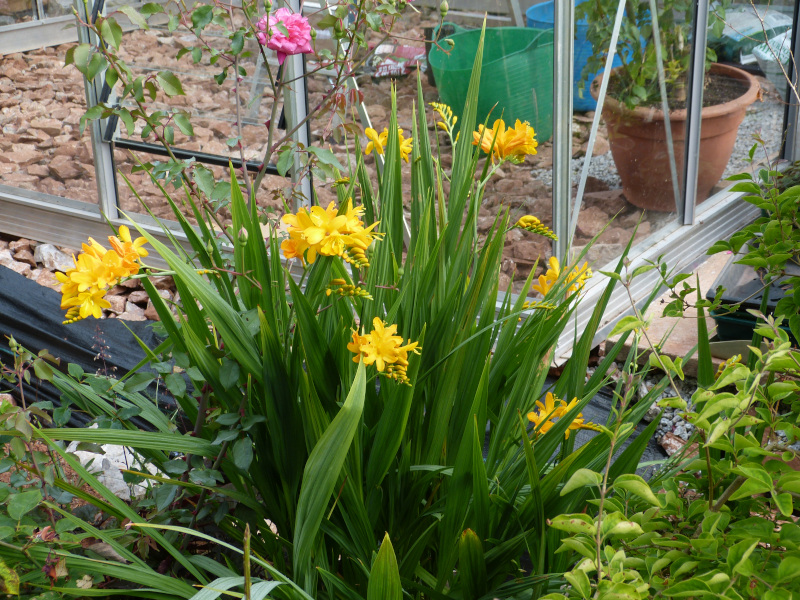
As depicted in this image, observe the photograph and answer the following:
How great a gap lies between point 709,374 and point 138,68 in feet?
8.64

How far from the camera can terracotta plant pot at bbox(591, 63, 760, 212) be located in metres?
2.39

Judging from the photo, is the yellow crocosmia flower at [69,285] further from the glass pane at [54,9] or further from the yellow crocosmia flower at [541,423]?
the glass pane at [54,9]

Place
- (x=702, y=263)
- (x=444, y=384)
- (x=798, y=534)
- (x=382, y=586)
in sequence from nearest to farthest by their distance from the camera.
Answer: (x=798, y=534) → (x=382, y=586) → (x=444, y=384) → (x=702, y=263)

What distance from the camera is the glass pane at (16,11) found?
10.8ft

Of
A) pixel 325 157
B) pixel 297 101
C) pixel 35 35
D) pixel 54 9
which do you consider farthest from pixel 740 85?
pixel 35 35

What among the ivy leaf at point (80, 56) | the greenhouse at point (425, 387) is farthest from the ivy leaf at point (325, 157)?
the ivy leaf at point (80, 56)

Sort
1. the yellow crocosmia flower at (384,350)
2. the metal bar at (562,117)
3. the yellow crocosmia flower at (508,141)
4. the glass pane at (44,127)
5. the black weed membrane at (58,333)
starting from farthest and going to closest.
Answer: the glass pane at (44,127) < the black weed membrane at (58,333) < the metal bar at (562,117) < the yellow crocosmia flower at (508,141) < the yellow crocosmia flower at (384,350)

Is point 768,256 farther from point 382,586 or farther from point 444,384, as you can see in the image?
point 382,586

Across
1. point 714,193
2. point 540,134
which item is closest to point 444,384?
point 540,134

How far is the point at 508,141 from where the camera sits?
1113 millimetres

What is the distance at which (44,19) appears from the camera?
332 centimetres

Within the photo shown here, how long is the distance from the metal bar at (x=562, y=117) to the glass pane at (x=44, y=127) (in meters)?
2.03

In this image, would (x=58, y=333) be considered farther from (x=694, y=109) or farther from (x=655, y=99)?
(x=694, y=109)

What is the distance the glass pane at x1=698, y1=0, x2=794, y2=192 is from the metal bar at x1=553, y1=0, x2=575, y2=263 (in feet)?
3.04
